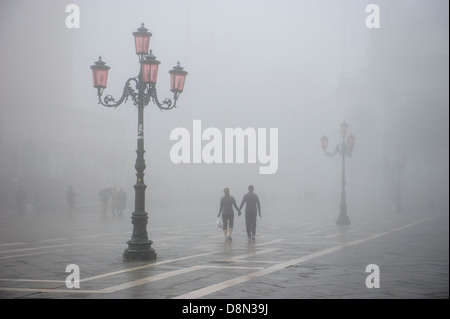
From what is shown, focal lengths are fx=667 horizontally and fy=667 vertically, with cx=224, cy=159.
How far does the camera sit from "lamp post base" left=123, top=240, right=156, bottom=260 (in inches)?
548

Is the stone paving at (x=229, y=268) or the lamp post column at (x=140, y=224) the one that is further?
the lamp post column at (x=140, y=224)

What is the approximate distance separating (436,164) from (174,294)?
69.0m

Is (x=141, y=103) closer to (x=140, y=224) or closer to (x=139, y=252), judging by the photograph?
(x=140, y=224)

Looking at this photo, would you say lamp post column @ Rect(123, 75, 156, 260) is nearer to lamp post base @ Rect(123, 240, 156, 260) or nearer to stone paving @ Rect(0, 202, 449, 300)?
lamp post base @ Rect(123, 240, 156, 260)

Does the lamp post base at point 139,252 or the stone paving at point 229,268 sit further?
the lamp post base at point 139,252

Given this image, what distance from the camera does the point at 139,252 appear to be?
45.8 feet

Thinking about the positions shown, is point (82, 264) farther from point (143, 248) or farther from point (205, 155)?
point (205, 155)

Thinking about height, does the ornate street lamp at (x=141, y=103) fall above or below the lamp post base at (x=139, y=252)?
above

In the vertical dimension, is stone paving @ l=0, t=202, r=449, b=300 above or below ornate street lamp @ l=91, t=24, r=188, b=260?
below

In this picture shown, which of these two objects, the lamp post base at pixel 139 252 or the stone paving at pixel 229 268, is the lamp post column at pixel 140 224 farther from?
the stone paving at pixel 229 268

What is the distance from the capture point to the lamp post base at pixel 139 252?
45.7 ft

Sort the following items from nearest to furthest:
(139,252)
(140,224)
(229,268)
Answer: (229,268) < (139,252) < (140,224)

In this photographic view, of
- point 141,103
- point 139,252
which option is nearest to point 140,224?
point 139,252
